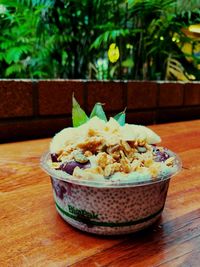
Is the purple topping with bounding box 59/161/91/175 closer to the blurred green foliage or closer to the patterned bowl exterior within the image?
the patterned bowl exterior

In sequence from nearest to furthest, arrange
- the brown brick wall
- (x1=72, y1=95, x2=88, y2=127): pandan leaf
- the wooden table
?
the wooden table → (x1=72, y1=95, x2=88, y2=127): pandan leaf → the brown brick wall

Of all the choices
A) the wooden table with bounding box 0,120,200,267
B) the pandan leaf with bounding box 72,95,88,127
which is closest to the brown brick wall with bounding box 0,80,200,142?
the wooden table with bounding box 0,120,200,267

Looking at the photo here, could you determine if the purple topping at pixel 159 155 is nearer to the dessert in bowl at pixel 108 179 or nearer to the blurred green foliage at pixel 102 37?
the dessert in bowl at pixel 108 179

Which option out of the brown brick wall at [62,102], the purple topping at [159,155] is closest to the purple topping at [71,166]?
the purple topping at [159,155]

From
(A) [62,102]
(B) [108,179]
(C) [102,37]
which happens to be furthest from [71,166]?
(C) [102,37]

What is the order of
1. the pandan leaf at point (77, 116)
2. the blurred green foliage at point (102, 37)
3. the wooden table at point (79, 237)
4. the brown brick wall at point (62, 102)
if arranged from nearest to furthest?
the wooden table at point (79, 237)
the pandan leaf at point (77, 116)
the brown brick wall at point (62, 102)
the blurred green foliage at point (102, 37)

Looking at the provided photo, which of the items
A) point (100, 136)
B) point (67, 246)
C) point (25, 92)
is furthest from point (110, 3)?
point (67, 246)

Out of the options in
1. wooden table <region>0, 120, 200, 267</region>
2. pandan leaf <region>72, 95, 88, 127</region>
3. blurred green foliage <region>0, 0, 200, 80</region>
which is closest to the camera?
wooden table <region>0, 120, 200, 267</region>
